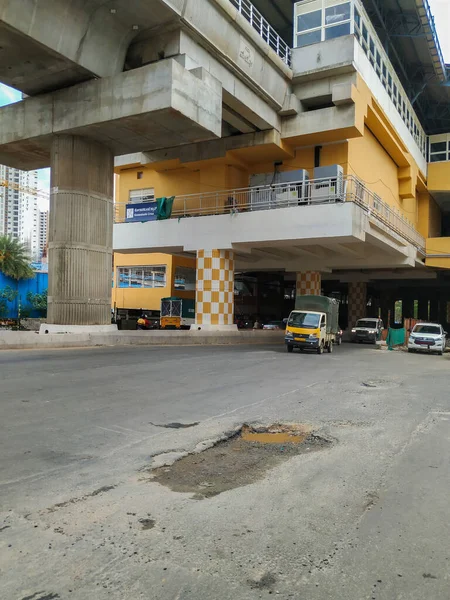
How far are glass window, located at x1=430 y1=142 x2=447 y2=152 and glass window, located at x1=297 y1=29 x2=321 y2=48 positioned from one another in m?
21.4

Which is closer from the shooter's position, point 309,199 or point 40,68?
point 40,68

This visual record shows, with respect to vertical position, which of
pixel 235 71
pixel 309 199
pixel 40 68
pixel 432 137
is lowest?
pixel 309 199

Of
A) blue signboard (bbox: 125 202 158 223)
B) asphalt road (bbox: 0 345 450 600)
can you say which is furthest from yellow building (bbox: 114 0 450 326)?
asphalt road (bbox: 0 345 450 600)

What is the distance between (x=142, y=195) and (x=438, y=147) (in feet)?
86.6

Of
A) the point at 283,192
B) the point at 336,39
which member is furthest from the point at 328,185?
the point at 336,39

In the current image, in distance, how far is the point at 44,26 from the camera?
15648 millimetres

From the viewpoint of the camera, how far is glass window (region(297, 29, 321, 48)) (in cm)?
2583

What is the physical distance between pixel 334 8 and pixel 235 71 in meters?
7.95

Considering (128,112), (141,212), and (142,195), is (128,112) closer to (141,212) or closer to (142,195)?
(141,212)

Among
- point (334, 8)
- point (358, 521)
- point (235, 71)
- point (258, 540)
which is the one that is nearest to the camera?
point (258, 540)

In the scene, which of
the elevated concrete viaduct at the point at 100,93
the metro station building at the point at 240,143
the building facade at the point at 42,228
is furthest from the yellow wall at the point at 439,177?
the building facade at the point at 42,228

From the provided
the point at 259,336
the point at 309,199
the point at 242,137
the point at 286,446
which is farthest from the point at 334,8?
the point at 286,446

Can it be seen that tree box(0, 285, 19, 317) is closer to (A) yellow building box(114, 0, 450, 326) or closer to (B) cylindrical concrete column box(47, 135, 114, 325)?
(A) yellow building box(114, 0, 450, 326)

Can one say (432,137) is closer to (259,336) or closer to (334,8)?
(334,8)
